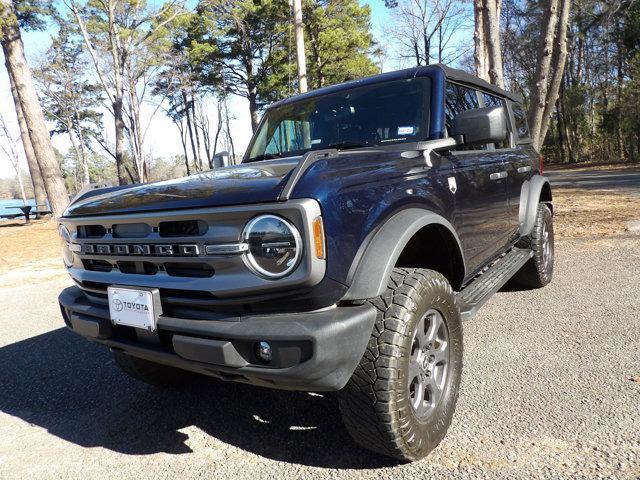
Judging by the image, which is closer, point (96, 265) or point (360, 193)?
point (360, 193)

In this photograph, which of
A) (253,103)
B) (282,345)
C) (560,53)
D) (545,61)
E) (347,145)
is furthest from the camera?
(253,103)

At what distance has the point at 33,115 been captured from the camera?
1441 centimetres

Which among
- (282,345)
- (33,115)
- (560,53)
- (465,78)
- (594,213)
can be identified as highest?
(33,115)

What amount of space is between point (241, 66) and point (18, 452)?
31775 millimetres

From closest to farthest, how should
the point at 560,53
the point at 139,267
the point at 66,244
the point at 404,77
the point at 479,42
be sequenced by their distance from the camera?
the point at 139,267, the point at 66,244, the point at 404,77, the point at 560,53, the point at 479,42

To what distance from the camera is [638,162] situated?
23.9 meters

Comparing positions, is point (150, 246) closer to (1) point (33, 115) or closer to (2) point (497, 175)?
(2) point (497, 175)

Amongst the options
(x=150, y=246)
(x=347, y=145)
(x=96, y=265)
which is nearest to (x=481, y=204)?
(x=347, y=145)

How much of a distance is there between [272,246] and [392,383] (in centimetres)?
72

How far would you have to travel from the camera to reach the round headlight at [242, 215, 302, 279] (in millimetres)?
1691

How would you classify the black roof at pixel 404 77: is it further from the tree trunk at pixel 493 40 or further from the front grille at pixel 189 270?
the tree trunk at pixel 493 40

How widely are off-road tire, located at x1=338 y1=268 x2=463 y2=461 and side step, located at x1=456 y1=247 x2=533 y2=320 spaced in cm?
65

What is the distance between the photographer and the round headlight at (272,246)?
1691mm

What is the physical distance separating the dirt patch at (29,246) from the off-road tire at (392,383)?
8.24 meters
